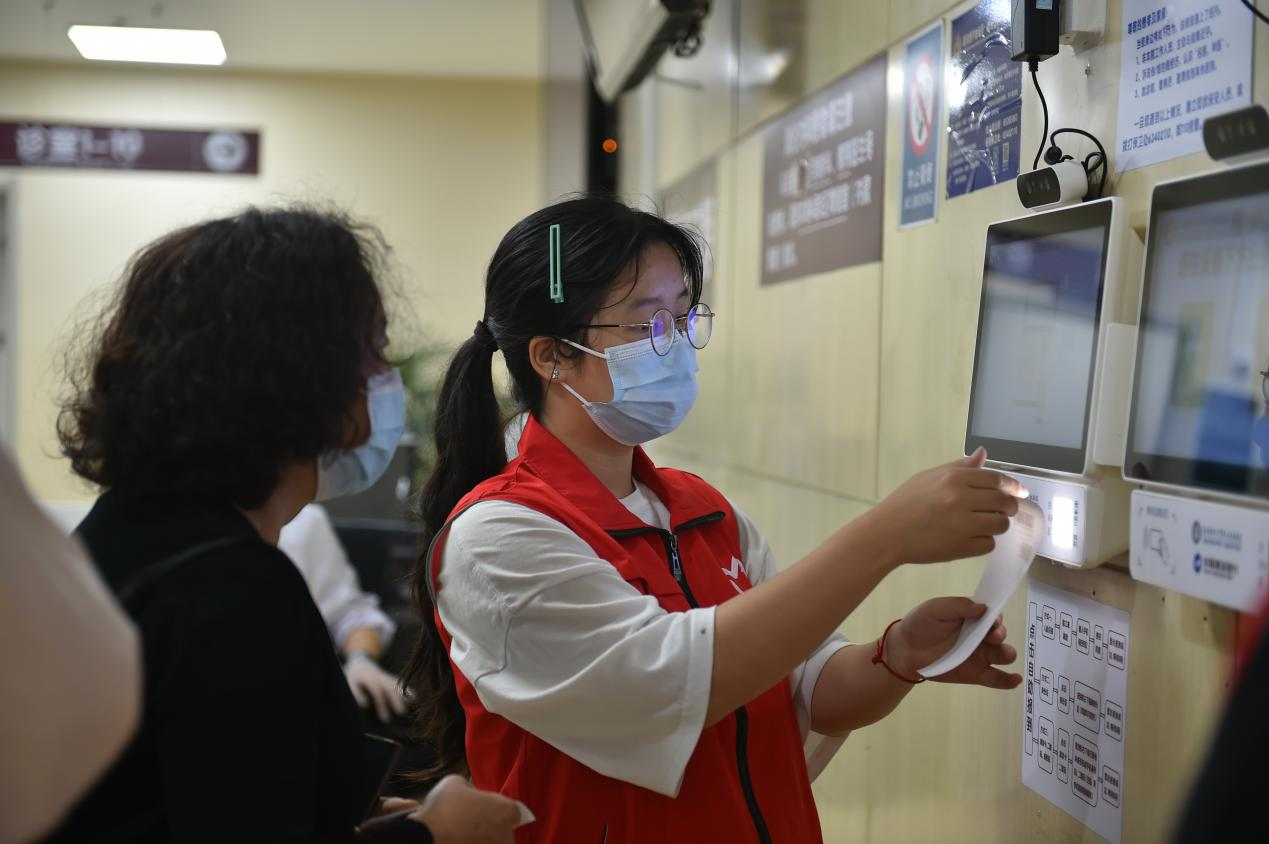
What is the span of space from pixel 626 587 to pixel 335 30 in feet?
16.0

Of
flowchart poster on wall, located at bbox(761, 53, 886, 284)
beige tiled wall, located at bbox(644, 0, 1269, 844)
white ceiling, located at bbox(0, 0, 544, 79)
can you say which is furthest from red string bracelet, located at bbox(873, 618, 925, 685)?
white ceiling, located at bbox(0, 0, 544, 79)

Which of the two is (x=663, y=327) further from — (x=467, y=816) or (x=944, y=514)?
(x=467, y=816)

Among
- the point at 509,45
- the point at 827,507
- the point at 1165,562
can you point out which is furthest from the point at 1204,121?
the point at 509,45

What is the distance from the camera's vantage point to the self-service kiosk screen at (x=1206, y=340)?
100 cm

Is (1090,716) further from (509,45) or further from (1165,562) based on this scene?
(509,45)

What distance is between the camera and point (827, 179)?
2.24 m

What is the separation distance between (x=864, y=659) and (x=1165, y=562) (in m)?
0.42

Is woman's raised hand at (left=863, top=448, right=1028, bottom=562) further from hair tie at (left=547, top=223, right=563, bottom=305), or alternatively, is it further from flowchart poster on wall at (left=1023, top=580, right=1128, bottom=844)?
hair tie at (left=547, top=223, right=563, bottom=305)

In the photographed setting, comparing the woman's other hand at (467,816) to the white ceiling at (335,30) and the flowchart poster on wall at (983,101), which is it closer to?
the flowchart poster on wall at (983,101)

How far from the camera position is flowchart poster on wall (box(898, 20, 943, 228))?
1775mm

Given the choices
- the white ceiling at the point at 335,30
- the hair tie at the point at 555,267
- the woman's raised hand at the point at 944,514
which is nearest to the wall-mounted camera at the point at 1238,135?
the woman's raised hand at the point at 944,514

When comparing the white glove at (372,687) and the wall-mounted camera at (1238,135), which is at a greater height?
the wall-mounted camera at (1238,135)

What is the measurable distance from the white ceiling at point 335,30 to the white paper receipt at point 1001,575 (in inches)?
169

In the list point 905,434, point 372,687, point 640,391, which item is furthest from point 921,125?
point 372,687
